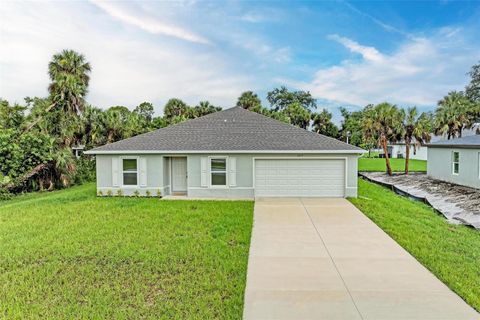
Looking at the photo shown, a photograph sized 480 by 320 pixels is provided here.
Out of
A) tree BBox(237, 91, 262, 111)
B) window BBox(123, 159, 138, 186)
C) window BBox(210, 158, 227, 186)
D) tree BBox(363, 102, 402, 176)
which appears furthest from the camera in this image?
tree BBox(237, 91, 262, 111)

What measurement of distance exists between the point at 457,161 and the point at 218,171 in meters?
15.7

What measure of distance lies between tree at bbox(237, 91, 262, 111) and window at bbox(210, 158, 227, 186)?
20.9 metres

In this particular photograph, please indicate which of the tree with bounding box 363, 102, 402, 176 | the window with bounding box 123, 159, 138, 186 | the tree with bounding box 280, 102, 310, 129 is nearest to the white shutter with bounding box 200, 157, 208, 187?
the window with bounding box 123, 159, 138, 186

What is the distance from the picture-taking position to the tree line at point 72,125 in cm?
1847

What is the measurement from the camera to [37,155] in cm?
1853

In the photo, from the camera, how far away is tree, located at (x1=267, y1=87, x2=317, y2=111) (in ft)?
205

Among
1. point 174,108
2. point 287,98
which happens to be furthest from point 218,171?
point 287,98

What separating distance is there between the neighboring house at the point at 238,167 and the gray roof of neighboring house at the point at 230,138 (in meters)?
0.05

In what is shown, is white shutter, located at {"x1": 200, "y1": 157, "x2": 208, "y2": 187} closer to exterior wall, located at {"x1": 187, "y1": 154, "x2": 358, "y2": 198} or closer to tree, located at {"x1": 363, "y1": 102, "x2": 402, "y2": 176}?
exterior wall, located at {"x1": 187, "y1": 154, "x2": 358, "y2": 198}

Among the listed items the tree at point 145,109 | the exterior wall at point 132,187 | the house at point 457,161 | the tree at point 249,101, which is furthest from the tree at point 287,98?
the exterior wall at point 132,187

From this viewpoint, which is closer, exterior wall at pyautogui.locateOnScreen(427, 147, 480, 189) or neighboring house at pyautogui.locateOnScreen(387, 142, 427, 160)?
exterior wall at pyautogui.locateOnScreen(427, 147, 480, 189)

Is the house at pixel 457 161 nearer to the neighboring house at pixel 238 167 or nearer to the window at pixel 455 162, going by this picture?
the window at pixel 455 162

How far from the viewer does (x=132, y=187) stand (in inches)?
607

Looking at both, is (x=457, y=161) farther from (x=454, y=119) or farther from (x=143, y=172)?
(x=143, y=172)
